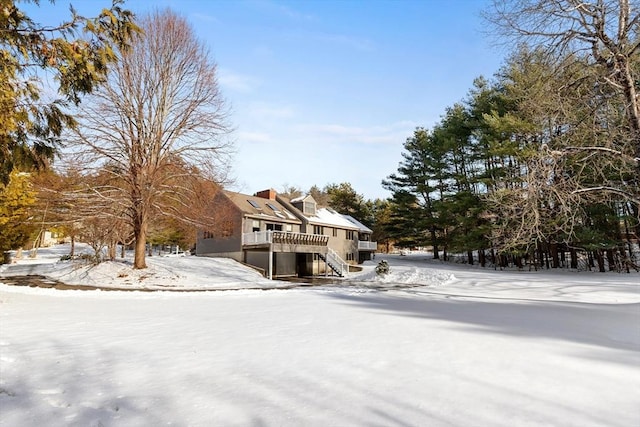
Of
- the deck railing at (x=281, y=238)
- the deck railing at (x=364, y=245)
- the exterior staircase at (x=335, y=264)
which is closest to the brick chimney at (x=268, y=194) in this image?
the deck railing at (x=281, y=238)

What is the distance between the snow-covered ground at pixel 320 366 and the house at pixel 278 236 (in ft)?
45.9

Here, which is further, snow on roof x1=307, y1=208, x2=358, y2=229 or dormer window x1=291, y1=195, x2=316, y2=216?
dormer window x1=291, y1=195, x2=316, y2=216

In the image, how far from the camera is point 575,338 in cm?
585


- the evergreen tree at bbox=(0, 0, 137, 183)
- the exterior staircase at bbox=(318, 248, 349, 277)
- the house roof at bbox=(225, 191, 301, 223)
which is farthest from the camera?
the house roof at bbox=(225, 191, 301, 223)

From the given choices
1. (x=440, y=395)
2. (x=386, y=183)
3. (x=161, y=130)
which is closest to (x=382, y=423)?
(x=440, y=395)

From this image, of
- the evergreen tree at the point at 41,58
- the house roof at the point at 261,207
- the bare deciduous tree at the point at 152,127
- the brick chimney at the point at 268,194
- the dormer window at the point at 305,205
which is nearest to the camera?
the evergreen tree at the point at 41,58

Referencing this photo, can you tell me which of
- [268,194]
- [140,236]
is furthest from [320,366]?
[268,194]

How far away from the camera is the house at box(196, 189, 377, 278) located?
23391 mm

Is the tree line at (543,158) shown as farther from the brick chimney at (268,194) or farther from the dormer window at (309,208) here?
the brick chimney at (268,194)

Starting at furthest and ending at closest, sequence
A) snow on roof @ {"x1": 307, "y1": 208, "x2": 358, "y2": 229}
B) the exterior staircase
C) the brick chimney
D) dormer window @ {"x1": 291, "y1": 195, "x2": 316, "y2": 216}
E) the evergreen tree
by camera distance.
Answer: the brick chimney < dormer window @ {"x1": 291, "y1": 195, "x2": 316, "y2": 216} < snow on roof @ {"x1": 307, "y1": 208, "x2": 358, "y2": 229} < the exterior staircase < the evergreen tree

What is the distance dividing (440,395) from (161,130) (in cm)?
1858

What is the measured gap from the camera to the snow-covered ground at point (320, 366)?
10.1 ft

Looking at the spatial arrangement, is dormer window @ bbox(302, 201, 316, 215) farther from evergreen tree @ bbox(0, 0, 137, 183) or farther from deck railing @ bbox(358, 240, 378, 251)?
evergreen tree @ bbox(0, 0, 137, 183)

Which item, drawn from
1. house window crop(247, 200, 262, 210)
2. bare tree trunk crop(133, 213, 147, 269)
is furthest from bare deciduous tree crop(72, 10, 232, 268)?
house window crop(247, 200, 262, 210)
